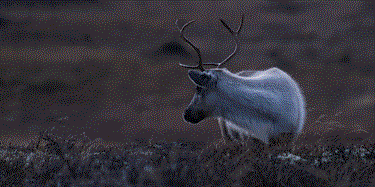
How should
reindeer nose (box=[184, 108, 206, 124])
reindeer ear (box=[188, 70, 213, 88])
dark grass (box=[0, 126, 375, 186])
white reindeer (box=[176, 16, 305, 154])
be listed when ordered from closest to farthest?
dark grass (box=[0, 126, 375, 186]) < reindeer ear (box=[188, 70, 213, 88]) < white reindeer (box=[176, 16, 305, 154]) < reindeer nose (box=[184, 108, 206, 124])

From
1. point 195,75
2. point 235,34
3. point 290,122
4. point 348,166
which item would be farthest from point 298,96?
point 348,166

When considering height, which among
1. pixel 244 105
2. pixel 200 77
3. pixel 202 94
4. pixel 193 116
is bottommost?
pixel 193 116

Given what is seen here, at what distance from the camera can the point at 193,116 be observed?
738 cm

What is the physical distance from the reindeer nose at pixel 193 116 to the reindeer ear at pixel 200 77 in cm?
47

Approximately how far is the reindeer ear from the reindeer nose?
466 millimetres

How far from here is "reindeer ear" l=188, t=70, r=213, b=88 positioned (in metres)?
6.94

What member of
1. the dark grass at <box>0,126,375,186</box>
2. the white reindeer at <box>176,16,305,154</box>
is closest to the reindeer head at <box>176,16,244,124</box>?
the white reindeer at <box>176,16,305,154</box>

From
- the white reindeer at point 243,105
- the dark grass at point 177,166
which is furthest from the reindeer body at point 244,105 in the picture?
the dark grass at point 177,166

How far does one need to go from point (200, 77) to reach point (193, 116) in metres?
0.70

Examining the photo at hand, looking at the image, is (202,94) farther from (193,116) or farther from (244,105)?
(244,105)

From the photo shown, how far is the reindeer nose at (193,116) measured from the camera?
288 inches

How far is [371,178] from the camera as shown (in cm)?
503

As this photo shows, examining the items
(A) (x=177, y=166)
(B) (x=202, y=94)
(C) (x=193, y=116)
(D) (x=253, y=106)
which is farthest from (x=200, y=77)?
(A) (x=177, y=166)

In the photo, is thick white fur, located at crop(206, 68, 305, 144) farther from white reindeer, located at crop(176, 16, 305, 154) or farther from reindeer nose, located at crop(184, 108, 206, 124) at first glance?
reindeer nose, located at crop(184, 108, 206, 124)
